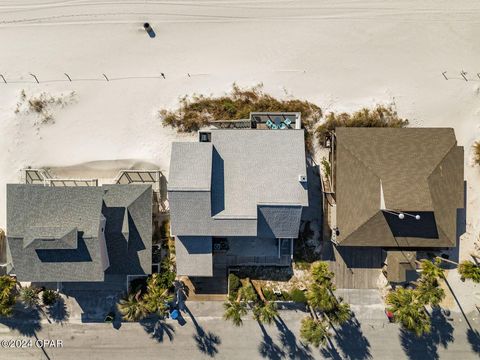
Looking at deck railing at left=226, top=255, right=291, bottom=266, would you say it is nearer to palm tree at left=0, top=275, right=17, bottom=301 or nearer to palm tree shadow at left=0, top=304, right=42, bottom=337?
palm tree shadow at left=0, top=304, right=42, bottom=337

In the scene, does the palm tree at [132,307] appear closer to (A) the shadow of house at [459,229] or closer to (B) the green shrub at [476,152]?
(A) the shadow of house at [459,229]

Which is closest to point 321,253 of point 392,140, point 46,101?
point 392,140

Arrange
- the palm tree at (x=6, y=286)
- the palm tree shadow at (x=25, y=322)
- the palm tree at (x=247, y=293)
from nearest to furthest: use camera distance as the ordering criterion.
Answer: the palm tree at (x=6, y=286), the palm tree at (x=247, y=293), the palm tree shadow at (x=25, y=322)

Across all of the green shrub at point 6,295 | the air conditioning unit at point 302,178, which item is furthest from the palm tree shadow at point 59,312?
the air conditioning unit at point 302,178

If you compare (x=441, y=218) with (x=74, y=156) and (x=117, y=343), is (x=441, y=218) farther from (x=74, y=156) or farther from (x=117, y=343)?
(x=74, y=156)

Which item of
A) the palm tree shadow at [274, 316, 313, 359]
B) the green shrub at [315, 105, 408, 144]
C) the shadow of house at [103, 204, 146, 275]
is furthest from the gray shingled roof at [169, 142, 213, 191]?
the palm tree shadow at [274, 316, 313, 359]

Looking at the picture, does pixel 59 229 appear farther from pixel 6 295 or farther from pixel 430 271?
pixel 430 271
